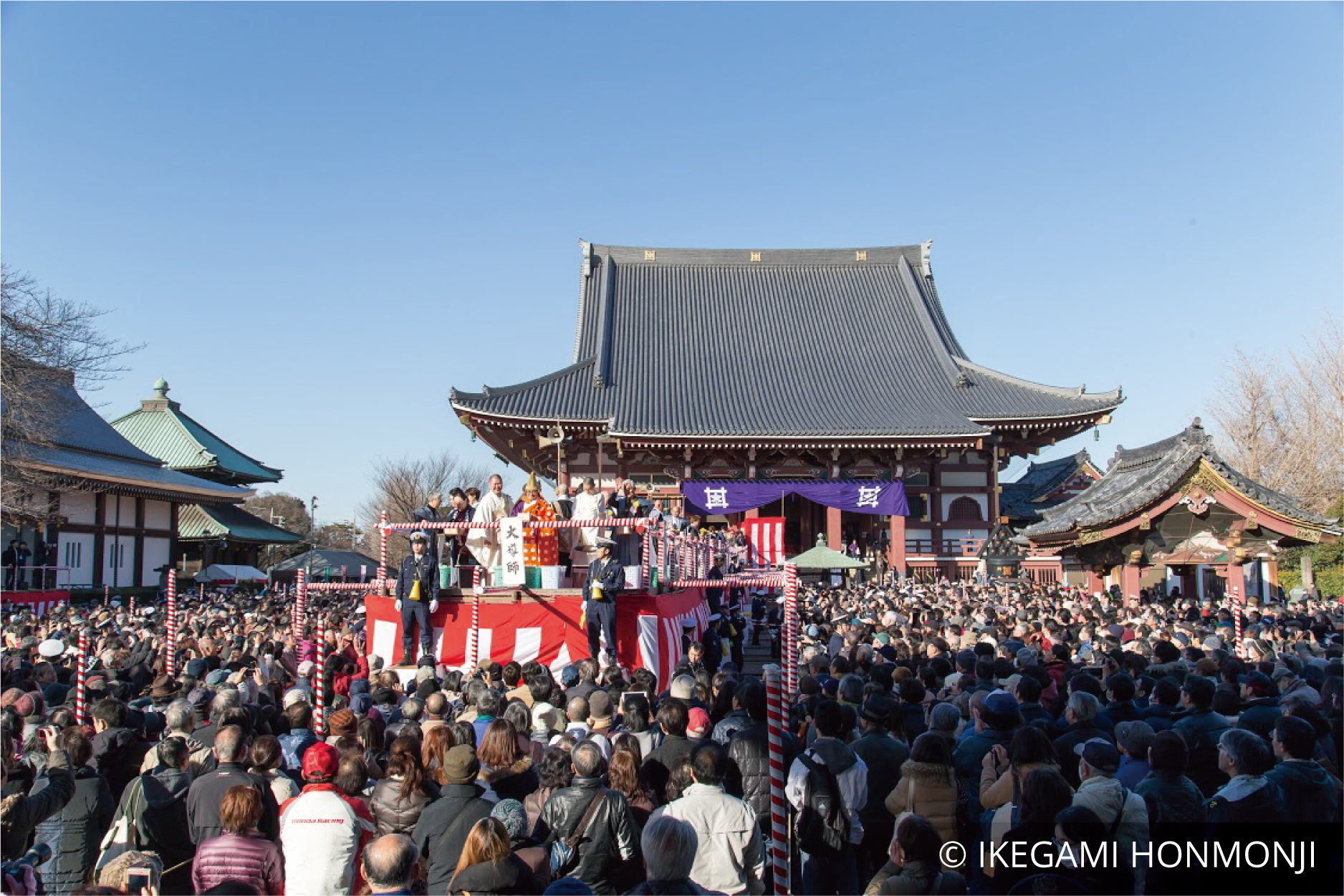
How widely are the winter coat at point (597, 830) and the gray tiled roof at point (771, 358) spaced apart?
22659 millimetres

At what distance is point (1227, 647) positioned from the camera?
361 inches

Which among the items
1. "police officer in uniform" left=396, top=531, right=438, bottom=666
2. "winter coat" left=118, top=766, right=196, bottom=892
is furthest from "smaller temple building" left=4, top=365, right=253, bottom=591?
"winter coat" left=118, top=766, right=196, bottom=892

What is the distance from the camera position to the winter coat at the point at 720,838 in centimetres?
411

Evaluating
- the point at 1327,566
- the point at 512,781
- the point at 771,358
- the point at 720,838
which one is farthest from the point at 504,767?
the point at 771,358

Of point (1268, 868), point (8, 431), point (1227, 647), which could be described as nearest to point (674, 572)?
point (1227, 647)

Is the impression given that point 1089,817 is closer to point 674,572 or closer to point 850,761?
point 850,761

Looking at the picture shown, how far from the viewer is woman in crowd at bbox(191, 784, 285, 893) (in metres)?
3.86

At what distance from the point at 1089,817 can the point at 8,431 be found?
944 inches

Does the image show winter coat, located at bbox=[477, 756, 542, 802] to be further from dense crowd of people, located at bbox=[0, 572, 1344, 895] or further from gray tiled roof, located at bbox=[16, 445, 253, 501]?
gray tiled roof, located at bbox=[16, 445, 253, 501]

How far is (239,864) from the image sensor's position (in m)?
3.88

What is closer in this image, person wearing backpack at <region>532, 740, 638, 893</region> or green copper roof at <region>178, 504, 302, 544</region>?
person wearing backpack at <region>532, 740, 638, 893</region>

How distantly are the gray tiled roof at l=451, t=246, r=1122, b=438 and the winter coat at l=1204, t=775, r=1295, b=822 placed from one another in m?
22.8

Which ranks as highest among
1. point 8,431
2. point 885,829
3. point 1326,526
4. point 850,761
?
point 8,431

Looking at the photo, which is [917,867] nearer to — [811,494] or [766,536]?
[766,536]
